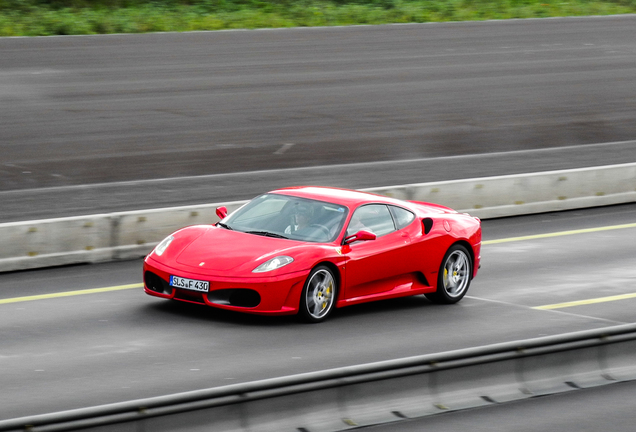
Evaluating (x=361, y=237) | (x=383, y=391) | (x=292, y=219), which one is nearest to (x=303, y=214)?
(x=292, y=219)

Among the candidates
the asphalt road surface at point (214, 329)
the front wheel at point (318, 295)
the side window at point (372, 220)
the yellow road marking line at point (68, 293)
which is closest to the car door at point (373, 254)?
the side window at point (372, 220)

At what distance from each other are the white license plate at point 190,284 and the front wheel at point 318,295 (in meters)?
0.97

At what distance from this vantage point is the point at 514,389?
8328mm

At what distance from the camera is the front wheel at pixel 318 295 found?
35.2 feet

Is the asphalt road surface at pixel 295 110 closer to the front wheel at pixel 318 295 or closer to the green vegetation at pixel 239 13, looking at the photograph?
the green vegetation at pixel 239 13

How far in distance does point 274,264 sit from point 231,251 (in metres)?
0.51

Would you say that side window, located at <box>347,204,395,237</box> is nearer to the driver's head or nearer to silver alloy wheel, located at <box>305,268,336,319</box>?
the driver's head

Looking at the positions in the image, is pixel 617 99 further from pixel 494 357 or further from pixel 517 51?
pixel 494 357

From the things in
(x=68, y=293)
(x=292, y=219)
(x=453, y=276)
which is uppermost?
(x=292, y=219)

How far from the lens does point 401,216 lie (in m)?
12.0

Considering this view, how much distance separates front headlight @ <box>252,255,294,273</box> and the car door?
75 centimetres

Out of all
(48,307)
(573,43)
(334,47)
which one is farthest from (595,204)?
(573,43)

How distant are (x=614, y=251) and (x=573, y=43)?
2185cm

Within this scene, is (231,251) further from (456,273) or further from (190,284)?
(456,273)
